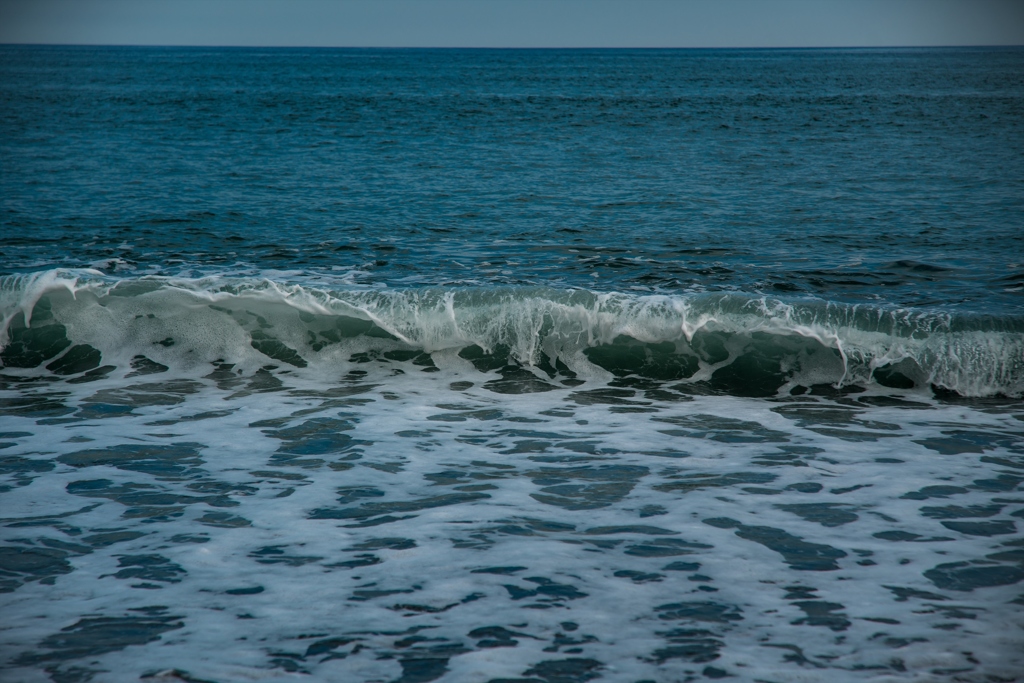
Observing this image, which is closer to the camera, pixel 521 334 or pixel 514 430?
pixel 514 430

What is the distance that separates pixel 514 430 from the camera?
574 centimetres

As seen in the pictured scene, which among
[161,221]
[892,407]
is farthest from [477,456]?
[161,221]

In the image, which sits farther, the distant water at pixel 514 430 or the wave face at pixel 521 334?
the wave face at pixel 521 334

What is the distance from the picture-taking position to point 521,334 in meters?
7.54

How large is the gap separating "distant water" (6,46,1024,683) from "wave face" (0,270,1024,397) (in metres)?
0.03

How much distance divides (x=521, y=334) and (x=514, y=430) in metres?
1.94

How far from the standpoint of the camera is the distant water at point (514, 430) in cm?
326

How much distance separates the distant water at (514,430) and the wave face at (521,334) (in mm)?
33

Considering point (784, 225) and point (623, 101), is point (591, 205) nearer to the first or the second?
point (784, 225)

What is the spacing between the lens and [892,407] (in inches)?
248

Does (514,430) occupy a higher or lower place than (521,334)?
lower

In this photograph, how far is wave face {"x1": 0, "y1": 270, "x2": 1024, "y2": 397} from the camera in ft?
22.6

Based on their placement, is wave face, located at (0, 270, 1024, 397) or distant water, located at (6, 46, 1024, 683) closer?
distant water, located at (6, 46, 1024, 683)

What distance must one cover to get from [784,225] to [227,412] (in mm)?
8788
